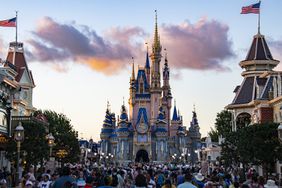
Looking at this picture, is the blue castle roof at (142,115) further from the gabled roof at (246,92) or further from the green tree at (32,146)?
the green tree at (32,146)

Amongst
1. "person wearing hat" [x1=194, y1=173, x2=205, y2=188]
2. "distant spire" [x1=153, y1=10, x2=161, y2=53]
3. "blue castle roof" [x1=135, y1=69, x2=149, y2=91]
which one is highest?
"distant spire" [x1=153, y1=10, x2=161, y2=53]

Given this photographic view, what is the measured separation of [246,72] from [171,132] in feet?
296

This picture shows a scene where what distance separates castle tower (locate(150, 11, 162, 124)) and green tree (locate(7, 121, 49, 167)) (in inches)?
3848

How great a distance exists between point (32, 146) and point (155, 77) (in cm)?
10582

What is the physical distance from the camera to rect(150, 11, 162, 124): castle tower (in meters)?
149

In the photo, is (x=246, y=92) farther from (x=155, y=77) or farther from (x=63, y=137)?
(x=155, y=77)

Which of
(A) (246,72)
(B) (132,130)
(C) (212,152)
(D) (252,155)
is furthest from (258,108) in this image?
(B) (132,130)

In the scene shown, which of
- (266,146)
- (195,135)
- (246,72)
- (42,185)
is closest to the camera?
(42,185)

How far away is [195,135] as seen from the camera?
16662 cm

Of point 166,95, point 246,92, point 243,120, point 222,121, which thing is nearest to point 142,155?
point 166,95

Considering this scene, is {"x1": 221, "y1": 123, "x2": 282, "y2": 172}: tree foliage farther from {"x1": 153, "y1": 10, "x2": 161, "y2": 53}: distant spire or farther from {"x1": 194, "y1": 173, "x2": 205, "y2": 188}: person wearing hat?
{"x1": 153, "y1": 10, "x2": 161, "y2": 53}: distant spire

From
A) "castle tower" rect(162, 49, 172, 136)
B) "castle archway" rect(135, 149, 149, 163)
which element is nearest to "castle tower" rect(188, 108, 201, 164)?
"castle tower" rect(162, 49, 172, 136)

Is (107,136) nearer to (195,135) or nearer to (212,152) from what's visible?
(195,135)

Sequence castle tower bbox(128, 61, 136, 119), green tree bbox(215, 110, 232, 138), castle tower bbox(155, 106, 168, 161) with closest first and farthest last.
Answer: green tree bbox(215, 110, 232, 138) < castle tower bbox(155, 106, 168, 161) < castle tower bbox(128, 61, 136, 119)
